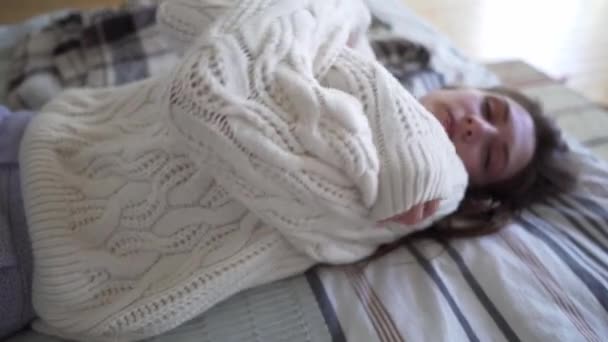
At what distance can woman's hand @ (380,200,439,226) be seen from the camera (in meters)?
0.70

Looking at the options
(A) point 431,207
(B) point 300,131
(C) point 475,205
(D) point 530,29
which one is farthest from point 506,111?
(D) point 530,29

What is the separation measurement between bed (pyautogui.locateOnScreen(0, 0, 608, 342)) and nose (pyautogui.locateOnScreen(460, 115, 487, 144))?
14cm

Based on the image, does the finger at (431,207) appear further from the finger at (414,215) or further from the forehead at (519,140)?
the forehead at (519,140)

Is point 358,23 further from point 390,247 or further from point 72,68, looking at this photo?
point 72,68

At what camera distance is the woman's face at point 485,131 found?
0.88 metres

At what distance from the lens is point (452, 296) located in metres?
0.73

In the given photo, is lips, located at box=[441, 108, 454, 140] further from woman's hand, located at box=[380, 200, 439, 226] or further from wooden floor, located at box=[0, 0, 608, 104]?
wooden floor, located at box=[0, 0, 608, 104]

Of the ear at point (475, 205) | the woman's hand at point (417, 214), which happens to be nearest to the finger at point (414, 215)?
the woman's hand at point (417, 214)

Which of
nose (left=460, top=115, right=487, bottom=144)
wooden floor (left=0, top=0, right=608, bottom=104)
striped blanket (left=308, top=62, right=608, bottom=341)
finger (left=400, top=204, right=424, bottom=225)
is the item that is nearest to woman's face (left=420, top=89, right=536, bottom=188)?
nose (left=460, top=115, right=487, bottom=144)

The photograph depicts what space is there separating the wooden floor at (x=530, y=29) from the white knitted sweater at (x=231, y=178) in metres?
1.09

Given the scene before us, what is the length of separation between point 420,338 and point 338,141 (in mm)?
253

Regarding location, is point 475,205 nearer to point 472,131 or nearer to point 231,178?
point 472,131

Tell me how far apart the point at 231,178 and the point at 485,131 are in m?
0.42

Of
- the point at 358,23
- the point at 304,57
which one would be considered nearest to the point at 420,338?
the point at 304,57
